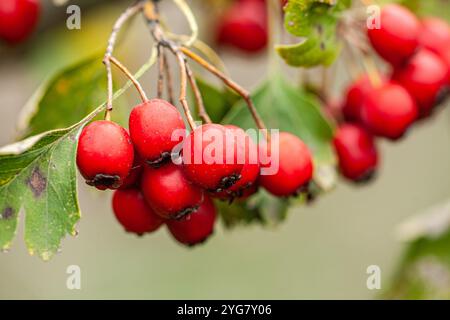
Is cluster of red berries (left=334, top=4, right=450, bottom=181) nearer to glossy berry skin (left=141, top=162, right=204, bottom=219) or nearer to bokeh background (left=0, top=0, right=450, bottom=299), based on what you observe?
glossy berry skin (left=141, top=162, right=204, bottom=219)

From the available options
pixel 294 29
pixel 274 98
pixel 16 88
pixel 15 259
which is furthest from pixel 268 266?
pixel 294 29

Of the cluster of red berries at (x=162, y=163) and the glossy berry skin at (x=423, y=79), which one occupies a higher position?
the glossy berry skin at (x=423, y=79)

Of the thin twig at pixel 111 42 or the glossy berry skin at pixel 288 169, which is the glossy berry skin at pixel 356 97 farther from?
the thin twig at pixel 111 42

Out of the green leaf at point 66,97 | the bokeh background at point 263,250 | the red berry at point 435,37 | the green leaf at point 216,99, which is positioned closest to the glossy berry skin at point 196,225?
the green leaf at point 216,99

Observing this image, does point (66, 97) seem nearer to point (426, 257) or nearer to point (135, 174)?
point (135, 174)

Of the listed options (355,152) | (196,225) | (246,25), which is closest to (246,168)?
(196,225)
